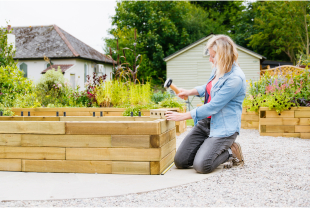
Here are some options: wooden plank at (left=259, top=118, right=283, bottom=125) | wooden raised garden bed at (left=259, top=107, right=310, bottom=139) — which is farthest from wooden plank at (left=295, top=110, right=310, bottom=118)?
wooden plank at (left=259, top=118, right=283, bottom=125)

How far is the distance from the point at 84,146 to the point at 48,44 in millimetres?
22138

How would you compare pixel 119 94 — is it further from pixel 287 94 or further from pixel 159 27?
pixel 159 27

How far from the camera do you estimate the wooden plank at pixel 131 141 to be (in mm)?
2754

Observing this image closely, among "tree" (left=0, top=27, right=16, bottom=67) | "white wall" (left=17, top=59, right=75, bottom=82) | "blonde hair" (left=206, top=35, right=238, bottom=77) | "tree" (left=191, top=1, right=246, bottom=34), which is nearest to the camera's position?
"blonde hair" (left=206, top=35, right=238, bottom=77)

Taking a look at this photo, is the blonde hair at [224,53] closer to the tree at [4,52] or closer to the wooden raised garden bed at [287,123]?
the wooden raised garden bed at [287,123]

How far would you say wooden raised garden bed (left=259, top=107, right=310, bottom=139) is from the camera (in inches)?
203

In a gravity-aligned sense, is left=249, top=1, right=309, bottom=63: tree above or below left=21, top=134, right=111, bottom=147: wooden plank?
above

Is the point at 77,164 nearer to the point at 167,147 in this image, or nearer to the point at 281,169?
the point at 167,147

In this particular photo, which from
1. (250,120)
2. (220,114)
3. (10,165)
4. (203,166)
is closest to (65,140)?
(10,165)

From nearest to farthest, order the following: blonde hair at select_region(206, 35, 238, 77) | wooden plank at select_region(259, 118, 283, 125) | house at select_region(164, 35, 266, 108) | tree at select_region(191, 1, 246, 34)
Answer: blonde hair at select_region(206, 35, 238, 77) → wooden plank at select_region(259, 118, 283, 125) → house at select_region(164, 35, 266, 108) → tree at select_region(191, 1, 246, 34)

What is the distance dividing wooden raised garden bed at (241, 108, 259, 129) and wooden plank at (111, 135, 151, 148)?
13.7 ft

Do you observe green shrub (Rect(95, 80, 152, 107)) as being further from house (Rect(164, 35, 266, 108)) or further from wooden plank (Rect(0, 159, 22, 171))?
house (Rect(164, 35, 266, 108))

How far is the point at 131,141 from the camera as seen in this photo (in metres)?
2.77

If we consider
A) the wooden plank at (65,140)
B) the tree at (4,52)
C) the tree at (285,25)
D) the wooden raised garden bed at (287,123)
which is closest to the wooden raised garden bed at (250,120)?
the wooden raised garden bed at (287,123)
